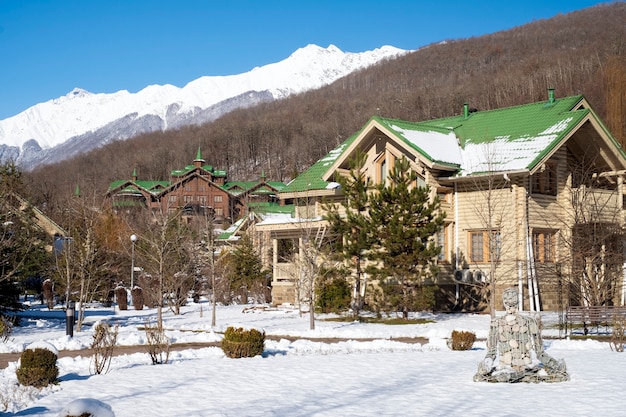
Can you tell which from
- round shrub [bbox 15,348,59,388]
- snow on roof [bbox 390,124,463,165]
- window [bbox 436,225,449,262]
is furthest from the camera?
window [bbox 436,225,449,262]

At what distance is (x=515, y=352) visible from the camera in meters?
13.4

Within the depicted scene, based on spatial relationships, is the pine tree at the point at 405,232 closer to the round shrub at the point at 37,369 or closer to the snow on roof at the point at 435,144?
the snow on roof at the point at 435,144

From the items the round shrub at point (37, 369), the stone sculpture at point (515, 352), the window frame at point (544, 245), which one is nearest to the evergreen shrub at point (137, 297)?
the window frame at point (544, 245)

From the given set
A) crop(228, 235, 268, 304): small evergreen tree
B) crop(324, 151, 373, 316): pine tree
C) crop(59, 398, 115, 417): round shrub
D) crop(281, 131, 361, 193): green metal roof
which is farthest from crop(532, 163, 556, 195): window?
crop(59, 398, 115, 417): round shrub

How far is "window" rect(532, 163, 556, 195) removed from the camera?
99.3 ft

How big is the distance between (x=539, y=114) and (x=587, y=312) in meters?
12.3

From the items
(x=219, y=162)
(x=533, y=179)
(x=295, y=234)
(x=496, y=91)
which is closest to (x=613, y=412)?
(x=533, y=179)

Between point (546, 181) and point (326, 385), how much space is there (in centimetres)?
A: 2022

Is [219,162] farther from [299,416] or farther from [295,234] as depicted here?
[299,416]

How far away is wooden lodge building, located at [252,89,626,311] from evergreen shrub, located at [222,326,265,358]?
10317 millimetres

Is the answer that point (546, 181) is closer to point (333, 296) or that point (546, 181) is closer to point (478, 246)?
point (478, 246)

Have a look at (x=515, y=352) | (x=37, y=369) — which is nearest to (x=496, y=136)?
(x=515, y=352)

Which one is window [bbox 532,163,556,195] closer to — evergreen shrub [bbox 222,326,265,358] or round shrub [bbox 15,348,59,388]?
evergreen shrub [bbox 222,326,265,358]

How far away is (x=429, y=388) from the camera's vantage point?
1294cm
